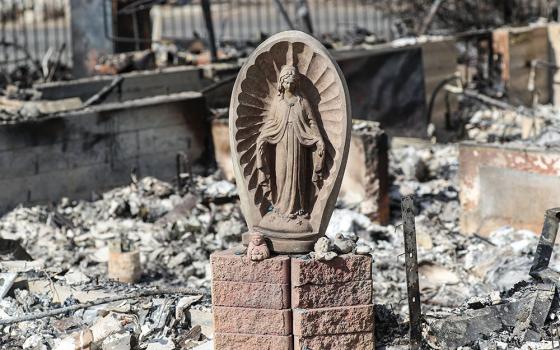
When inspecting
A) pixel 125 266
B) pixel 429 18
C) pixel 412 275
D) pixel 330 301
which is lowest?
pixel 125 266

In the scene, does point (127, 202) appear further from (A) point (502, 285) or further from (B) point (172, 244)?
(A) point (502, 285)

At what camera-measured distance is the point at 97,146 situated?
55.0 feet

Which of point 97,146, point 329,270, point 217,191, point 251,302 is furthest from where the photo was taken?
point 97,146

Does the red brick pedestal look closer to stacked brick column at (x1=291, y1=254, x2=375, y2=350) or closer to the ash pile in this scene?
stacked brick column at (x1=291, y1=254, x2=375, y2=350)

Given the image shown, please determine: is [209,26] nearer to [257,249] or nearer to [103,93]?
[103,93]

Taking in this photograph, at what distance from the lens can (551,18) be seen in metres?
25.2

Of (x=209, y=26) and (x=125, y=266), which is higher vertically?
(x=209, y=26)

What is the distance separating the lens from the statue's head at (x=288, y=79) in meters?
9.52

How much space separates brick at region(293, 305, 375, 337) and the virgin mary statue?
67 cm

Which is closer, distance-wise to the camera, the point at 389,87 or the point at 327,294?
the point at 327,294

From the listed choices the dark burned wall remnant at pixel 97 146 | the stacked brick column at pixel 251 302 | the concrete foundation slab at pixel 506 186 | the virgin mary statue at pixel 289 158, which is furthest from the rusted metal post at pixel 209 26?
the stacked brick column at pixel 251 302

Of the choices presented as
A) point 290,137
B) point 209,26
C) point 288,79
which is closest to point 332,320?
point 290,137

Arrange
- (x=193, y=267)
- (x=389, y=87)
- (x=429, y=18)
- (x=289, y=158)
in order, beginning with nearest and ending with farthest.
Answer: (x=289, y=158)
(x=193, y=267)
(x=389, y=87)
(x=429, y=18)

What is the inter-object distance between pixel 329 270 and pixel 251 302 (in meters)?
0.66
